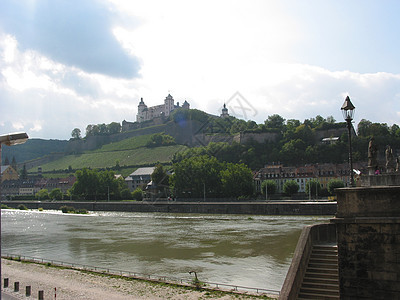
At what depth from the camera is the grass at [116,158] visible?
132375 mm

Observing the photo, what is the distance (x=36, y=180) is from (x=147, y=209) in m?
78.1

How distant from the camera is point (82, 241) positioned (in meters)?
34.2

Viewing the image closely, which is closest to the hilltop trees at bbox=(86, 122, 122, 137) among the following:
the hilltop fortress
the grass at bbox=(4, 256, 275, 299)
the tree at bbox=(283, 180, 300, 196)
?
the hilltop fortress

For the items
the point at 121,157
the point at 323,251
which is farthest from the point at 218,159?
the point at 323,251

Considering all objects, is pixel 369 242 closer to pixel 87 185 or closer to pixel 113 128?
pixel 87 185

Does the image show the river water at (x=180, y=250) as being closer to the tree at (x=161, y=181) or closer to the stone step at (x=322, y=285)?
the stone step at (x=322, y=285)

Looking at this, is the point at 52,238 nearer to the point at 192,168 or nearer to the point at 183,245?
the point at 183,245

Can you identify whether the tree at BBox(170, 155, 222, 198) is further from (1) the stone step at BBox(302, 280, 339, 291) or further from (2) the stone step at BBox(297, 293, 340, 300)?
(2) the stone step at BBox(297, 293, 340, 300)

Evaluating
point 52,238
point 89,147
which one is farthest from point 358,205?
point 89,147

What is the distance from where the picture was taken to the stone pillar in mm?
8922

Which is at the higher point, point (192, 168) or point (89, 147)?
point (89, 147)

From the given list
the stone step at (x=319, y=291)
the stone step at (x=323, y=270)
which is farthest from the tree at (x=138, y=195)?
the stone step at (x=319, y=291)

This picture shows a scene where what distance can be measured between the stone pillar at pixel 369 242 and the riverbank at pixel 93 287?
5990 mm

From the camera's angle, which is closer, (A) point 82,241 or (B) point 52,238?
(A) point 82,241
